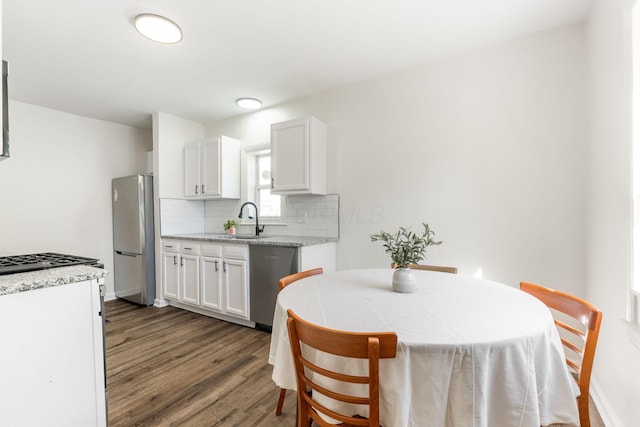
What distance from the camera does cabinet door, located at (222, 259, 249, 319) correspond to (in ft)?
9.58

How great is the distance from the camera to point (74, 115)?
148 inches

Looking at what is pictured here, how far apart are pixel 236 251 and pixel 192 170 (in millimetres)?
1541

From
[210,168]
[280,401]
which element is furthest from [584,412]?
[210,168]

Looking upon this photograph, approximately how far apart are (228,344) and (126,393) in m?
0.83

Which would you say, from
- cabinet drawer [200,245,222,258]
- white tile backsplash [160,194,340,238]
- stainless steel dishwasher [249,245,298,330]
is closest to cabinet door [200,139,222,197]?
white tile backsplash [160,194,340,238]

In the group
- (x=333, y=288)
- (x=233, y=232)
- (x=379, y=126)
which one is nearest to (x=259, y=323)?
(x=233, y=232)

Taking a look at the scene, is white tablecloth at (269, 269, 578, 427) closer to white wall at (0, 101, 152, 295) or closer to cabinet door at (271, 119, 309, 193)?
cabinet door at (271, 119, 309, 193)

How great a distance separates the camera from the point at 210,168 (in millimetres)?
3654

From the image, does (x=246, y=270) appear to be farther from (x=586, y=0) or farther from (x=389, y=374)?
(x=586, y=0)

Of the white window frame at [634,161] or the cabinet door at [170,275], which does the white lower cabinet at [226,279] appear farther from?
the white window frame at [634,161]

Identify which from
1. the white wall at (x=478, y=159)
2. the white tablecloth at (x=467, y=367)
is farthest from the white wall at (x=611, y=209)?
the white tablecloth at (x=467, y=367)

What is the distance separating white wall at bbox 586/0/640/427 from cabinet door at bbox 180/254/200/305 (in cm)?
340

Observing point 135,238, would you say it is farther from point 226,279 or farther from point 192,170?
point 226,279

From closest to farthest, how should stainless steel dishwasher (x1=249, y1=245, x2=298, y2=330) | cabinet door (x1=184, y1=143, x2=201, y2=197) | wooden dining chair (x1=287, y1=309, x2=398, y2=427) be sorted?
wooden dining chair (x1=287, y1=309, x2=398, y2=427) < stainless steel dishwasher (x1=249, y1=245, x2=298, y2=330) < cabinet door (x1=184, y1=143, x2=201, y2=197)
